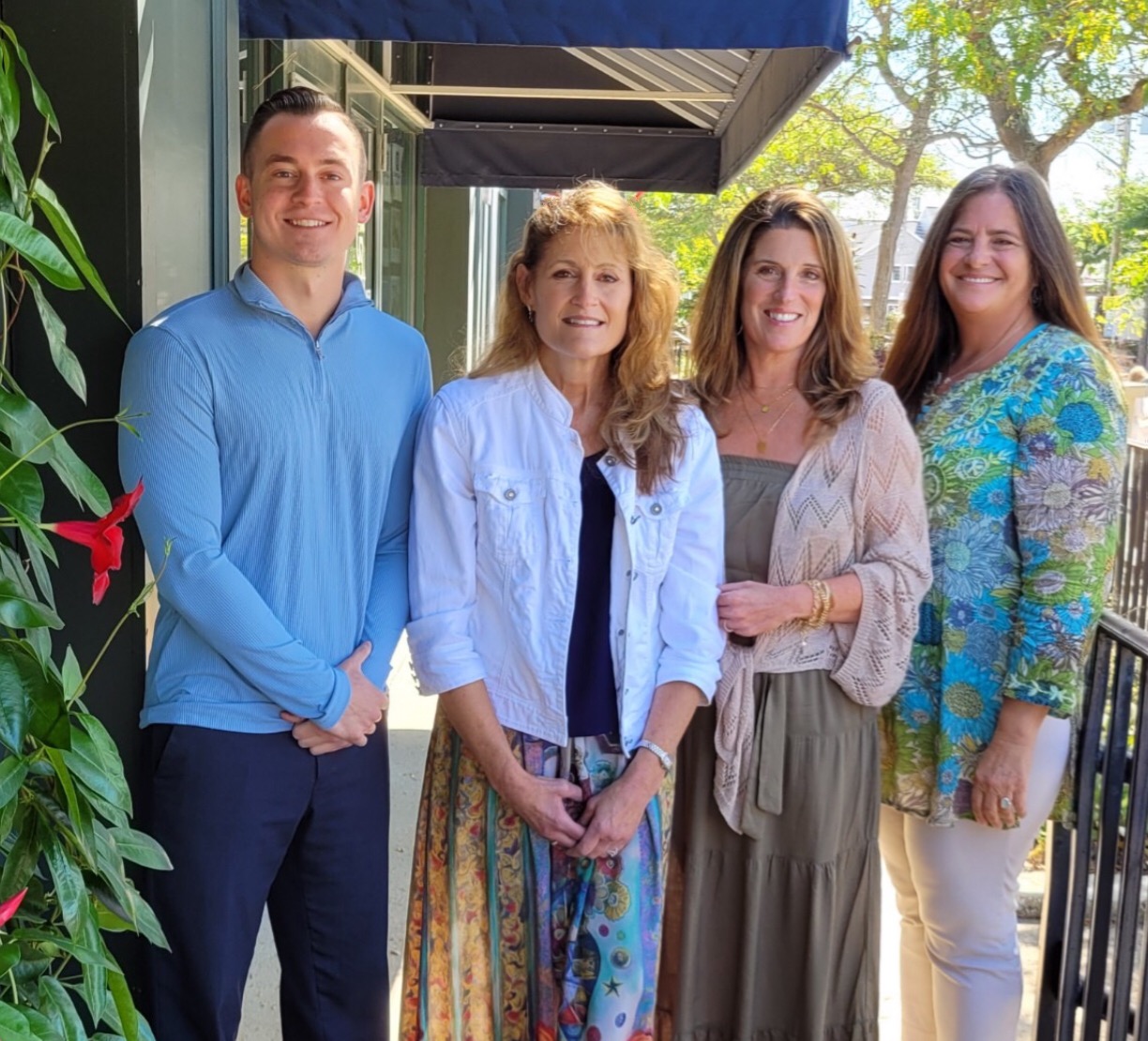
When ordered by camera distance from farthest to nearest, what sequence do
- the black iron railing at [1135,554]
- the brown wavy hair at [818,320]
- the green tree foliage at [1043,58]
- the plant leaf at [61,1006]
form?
the green tree foliage at [1043,58]
the black iron railing at [1135,554]
the brown wavy hair at [818,320]
the plant leaf at [61,1006]

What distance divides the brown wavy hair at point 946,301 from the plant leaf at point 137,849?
71.3 inches

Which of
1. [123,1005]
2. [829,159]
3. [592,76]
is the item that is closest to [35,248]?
[123,1005]

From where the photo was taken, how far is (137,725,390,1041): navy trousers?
2072mm

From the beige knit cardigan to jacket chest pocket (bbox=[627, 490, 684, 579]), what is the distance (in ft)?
0.90

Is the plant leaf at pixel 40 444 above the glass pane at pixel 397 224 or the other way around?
the other way around

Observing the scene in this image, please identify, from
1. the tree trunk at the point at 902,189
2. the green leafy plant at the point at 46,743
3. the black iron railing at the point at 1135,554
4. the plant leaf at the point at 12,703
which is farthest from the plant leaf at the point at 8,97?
the tree trunk at the point at 902,189

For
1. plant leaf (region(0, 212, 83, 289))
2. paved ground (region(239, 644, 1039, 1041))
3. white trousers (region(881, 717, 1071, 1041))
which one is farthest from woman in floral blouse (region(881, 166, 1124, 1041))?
plant leaf (region(0, 212, 83, 289))

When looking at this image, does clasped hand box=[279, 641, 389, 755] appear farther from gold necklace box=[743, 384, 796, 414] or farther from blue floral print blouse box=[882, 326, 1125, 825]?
blue floral print blouse box=[882, 326, 1125, 825]

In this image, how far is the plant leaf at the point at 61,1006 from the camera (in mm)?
1149

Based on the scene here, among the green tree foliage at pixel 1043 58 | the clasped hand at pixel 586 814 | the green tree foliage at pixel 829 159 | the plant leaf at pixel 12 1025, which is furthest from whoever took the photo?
the green tree foliage at pixel 829 159

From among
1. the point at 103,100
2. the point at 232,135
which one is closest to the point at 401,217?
the point at 232,135

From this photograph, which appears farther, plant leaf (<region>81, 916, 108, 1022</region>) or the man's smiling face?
the man's smiling face

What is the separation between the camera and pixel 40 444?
119 centimetres

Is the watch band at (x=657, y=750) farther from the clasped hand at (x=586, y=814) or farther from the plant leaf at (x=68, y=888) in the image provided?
the plant leaf at (x=68, y=888)
